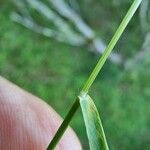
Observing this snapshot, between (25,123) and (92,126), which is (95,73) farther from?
(25,123)

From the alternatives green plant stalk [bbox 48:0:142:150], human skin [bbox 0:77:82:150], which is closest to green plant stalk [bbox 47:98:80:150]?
green plant stalk [bbox 48:0:142:150]

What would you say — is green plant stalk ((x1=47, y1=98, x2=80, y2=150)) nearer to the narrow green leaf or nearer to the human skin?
the narrow green leaf

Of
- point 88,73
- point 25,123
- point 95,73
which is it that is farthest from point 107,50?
point 88,73

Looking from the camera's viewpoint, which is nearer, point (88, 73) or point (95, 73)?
point (95, 73)

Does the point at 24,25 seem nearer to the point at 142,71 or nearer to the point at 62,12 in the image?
the point at 62,12

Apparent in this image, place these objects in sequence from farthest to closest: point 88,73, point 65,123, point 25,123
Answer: point 88,73
point 25,123
point 65,123

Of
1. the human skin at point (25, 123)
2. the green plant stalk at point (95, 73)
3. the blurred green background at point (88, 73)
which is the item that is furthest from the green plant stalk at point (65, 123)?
the blurred green background at point (88, 73)
